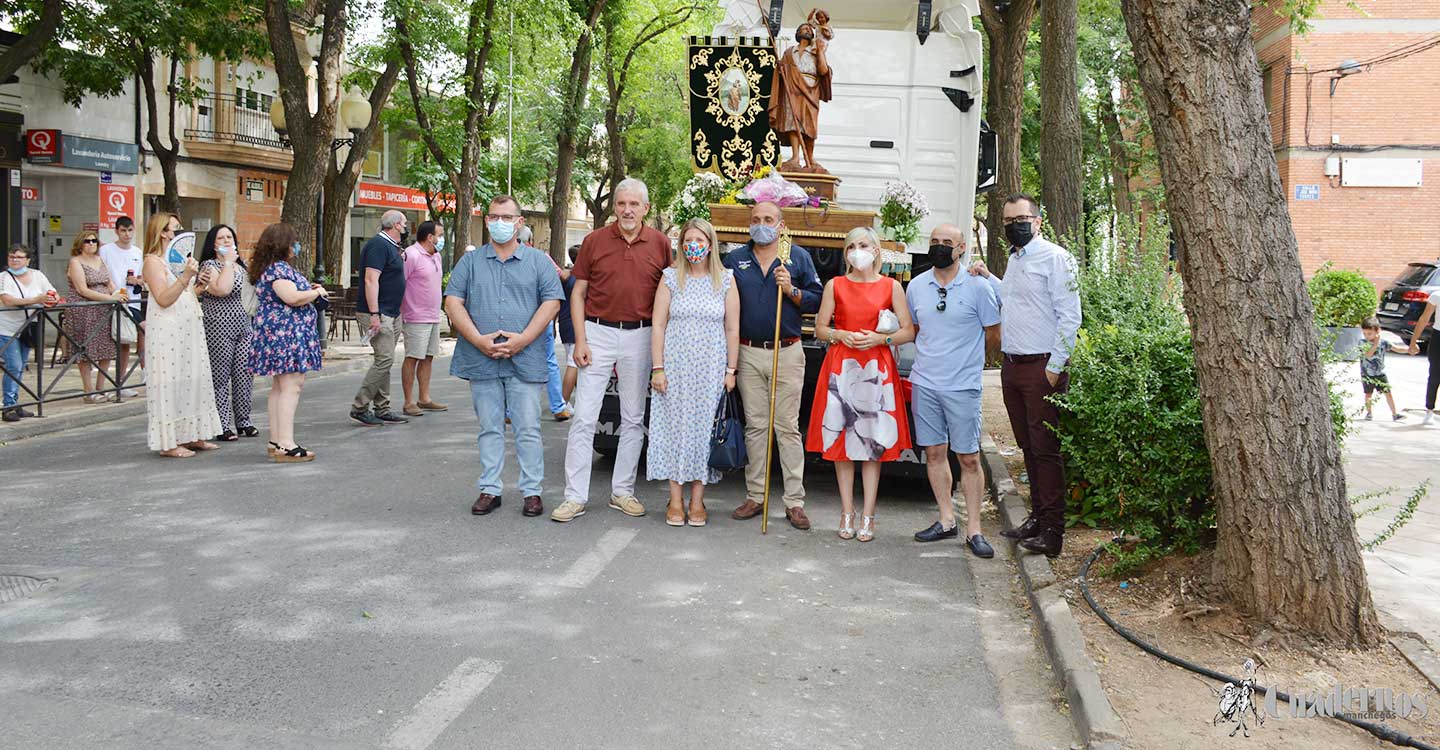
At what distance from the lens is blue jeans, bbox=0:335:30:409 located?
37.4 ft

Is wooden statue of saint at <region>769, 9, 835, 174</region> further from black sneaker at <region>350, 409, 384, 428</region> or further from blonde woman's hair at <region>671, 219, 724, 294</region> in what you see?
black sneaker at <region>350, 409, 384, 428</region>

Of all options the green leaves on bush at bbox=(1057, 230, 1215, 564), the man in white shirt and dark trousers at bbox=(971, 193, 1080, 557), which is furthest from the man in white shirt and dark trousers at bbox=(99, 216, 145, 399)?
the green leaves on bush at bbox=(1057, 230, 1215, 564)

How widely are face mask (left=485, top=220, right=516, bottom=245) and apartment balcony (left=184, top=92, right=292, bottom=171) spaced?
891 inches

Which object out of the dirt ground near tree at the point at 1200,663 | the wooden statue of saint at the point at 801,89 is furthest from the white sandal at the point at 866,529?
the wooden statue of saint at the point at 801,89

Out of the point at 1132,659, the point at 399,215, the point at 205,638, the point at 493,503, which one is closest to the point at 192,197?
the point at 399,215

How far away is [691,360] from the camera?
7617mm

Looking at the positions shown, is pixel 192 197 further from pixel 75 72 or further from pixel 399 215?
pixel 399 215

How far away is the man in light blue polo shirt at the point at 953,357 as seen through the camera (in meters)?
7.06

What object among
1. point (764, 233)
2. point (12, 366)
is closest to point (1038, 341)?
point (764, 233)

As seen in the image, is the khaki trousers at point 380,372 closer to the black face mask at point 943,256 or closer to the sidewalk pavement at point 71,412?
the sidewalk pavement at point 71,412

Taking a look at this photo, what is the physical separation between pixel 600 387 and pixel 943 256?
2.23 metres

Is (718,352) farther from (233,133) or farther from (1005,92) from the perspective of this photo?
(233,133)

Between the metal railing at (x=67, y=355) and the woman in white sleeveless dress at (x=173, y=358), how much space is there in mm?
2268

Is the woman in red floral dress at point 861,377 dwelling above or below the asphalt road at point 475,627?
above
